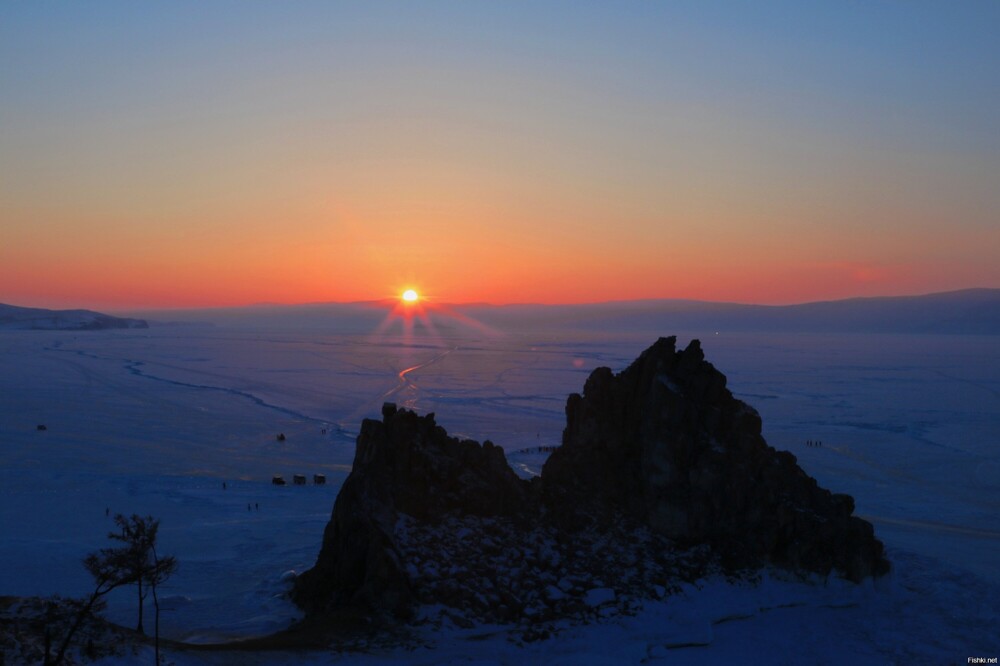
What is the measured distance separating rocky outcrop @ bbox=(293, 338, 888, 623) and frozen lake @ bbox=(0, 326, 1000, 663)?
9.79ft

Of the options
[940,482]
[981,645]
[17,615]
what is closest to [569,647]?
[981,645]

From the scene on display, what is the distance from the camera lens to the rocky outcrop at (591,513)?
77.4 feet

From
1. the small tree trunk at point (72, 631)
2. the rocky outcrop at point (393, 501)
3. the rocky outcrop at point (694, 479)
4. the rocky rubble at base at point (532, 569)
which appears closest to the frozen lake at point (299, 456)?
the rocky outcrop at point (393, 501)

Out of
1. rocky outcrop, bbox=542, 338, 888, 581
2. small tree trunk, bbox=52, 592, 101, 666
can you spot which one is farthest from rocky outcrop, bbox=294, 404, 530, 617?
small tree trunk, bbox=52, 592, 101, 666

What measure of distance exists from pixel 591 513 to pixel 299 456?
99.4ft

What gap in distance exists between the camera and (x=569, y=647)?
856 inches

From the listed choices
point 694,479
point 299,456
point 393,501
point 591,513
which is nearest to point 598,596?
point 591,513

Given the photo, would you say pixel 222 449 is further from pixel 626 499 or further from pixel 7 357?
pixel 7 357

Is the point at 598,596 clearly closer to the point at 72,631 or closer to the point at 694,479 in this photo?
the point at 694,479

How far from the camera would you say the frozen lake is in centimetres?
2731

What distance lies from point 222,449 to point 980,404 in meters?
72.4

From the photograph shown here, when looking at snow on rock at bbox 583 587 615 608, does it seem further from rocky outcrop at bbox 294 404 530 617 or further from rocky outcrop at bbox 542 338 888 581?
rocky outcrop at bbox 294 404 530 617

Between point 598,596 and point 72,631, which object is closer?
point 72,631

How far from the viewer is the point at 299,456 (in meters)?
53.0
